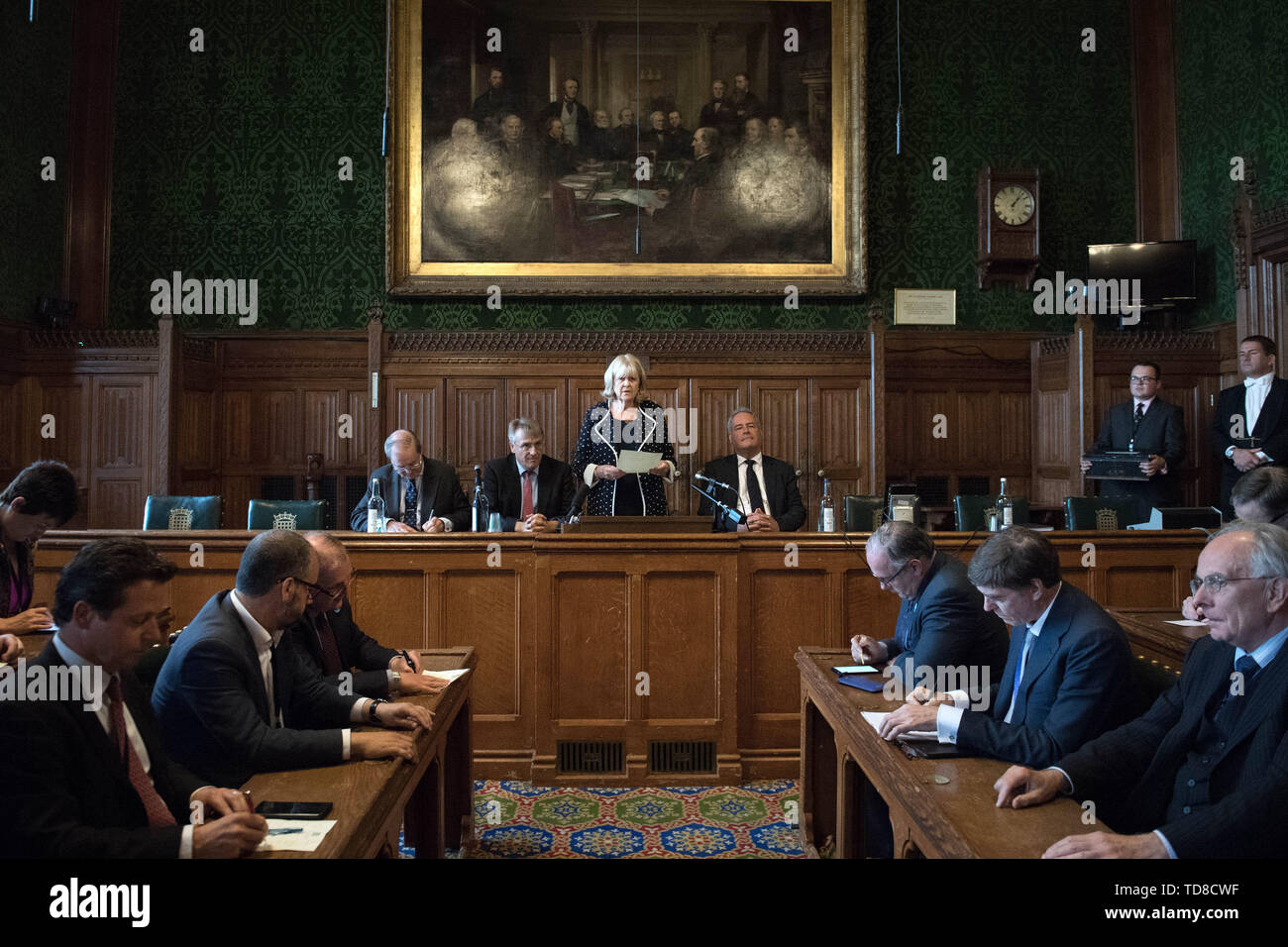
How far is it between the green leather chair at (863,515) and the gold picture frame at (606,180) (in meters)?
3.35

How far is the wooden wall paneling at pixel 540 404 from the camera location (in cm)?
830

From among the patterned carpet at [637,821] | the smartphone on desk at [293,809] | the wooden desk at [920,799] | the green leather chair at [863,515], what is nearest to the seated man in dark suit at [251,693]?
the smartphone on desk at [293,809]

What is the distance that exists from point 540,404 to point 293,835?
6.52 meters

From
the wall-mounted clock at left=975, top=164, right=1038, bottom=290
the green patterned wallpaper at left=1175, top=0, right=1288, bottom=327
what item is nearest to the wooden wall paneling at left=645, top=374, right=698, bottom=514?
the wall-mounted clock at left=975, top=164, right=1038, bottom=290

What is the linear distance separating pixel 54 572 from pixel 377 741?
11.2ft

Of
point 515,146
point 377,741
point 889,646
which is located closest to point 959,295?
point 515,146

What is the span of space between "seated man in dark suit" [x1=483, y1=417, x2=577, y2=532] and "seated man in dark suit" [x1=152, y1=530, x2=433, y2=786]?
3.18 meters

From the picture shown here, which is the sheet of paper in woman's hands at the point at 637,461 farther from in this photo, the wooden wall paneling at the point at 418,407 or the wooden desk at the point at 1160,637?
the wooden wall paneling at the point at 418,407

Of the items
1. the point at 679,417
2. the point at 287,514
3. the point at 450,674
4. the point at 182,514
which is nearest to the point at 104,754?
the point at 450,674

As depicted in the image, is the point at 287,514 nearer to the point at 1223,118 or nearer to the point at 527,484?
the point at 527,484

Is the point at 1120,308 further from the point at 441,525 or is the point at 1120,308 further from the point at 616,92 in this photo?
→ the point at 441,525

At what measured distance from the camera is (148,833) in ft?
5.74

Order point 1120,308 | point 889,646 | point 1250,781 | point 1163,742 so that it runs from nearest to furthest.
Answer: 1. point 1250,781
2. point 1163,742
3. point 889,646
4. point 1120,308

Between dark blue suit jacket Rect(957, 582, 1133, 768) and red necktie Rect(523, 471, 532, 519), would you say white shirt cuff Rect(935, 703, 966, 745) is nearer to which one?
dark blue suit jacket Rect(957, 582, 1133, 768)
